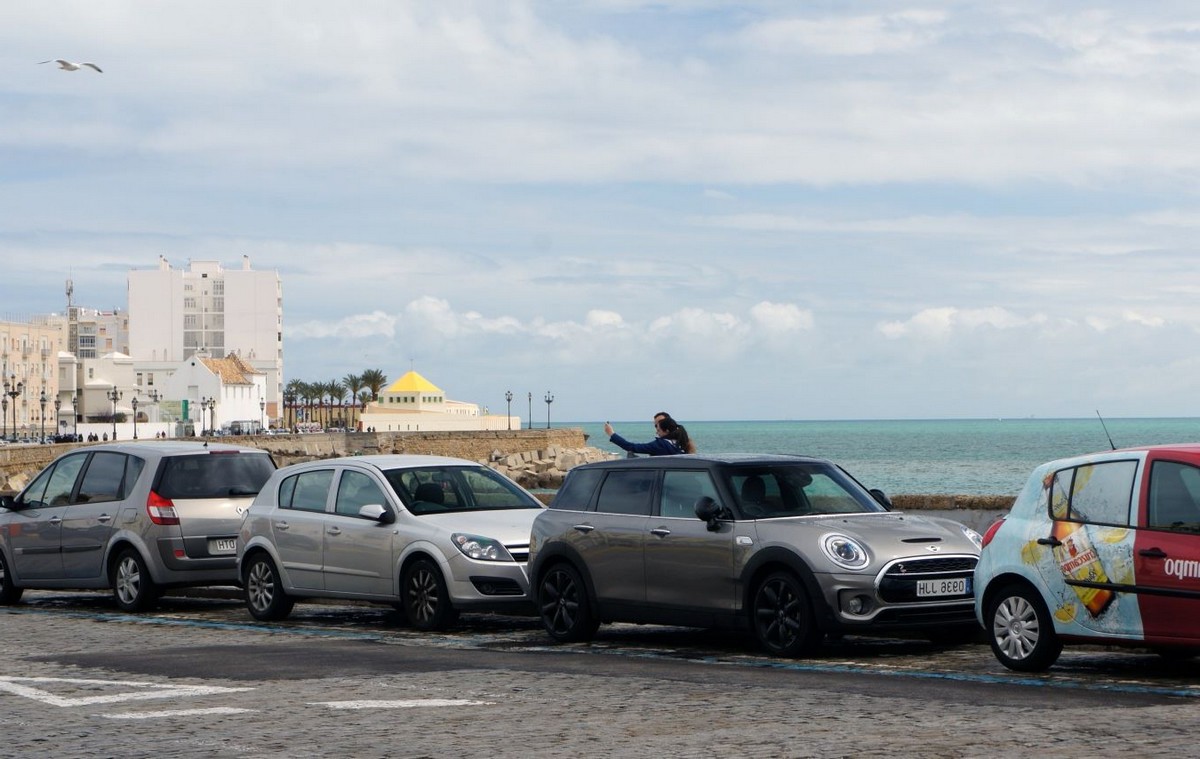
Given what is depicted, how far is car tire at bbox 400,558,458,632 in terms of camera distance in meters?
15.3

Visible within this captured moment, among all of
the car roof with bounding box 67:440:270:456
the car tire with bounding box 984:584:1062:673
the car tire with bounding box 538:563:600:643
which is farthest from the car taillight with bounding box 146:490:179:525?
the car tire with bounding box 984:584:1062:673

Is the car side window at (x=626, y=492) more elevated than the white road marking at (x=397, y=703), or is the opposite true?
the car side window at (x=626, y=492)

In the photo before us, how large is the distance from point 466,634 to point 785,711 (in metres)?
6.27

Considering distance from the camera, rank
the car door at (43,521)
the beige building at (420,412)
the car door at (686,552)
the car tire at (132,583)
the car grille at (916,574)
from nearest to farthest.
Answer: the car grille at (916,574)
the car door at (686,552)
the car tire at (132,583)
the car door at (43,521)
the beige building at (420,412)

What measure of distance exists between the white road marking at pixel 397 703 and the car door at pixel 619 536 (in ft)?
12.5

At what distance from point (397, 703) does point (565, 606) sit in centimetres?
432

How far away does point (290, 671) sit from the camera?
12.2m

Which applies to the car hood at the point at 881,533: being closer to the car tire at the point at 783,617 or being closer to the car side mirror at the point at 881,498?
the car tire at the point at 783,617

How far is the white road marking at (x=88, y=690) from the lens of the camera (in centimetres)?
1059

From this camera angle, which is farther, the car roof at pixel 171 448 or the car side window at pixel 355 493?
the car roof at pixel 171 448

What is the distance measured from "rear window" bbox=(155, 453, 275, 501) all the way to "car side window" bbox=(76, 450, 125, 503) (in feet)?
2.23

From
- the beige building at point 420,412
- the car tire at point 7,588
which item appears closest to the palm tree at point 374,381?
the beige building at point 420,412

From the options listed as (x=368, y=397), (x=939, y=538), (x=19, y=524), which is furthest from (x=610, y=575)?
(x=368, y=397)

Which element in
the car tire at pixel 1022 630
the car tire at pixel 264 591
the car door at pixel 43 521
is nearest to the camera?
the car tire at pixel 1022 630
